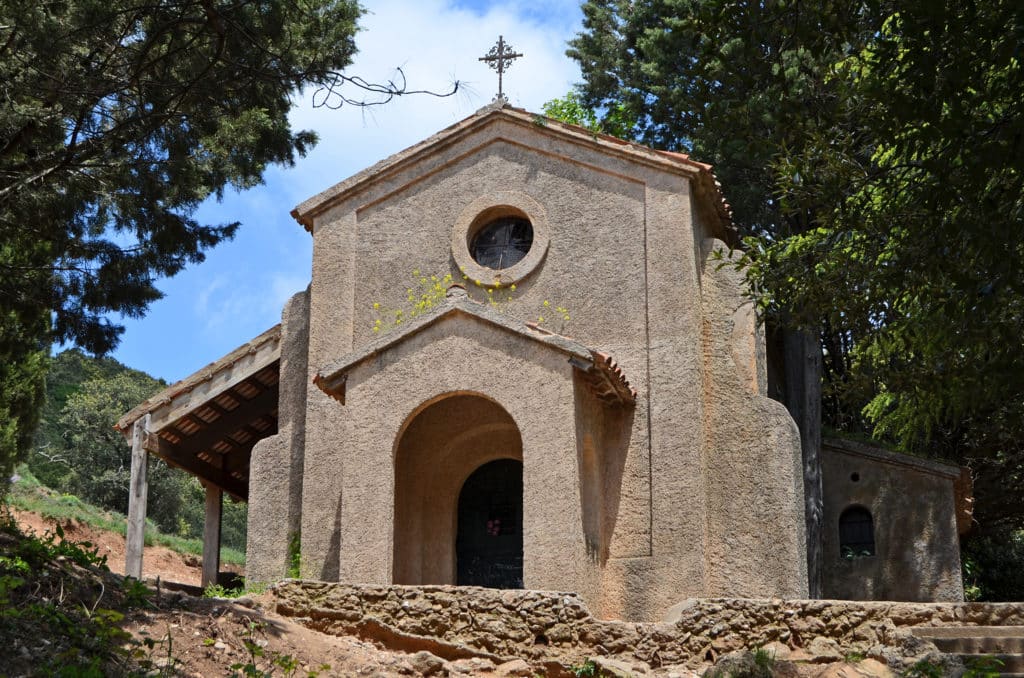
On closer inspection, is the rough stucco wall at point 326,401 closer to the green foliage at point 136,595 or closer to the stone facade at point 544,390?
the stone facade at point 544,390

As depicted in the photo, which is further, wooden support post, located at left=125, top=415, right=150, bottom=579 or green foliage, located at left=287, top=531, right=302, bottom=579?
wooden support post, located at left=125, top=415, right=150, bottom=579

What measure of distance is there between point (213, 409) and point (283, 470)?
83.9 inches

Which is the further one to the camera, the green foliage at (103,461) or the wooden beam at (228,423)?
the green foliage at (103,461)

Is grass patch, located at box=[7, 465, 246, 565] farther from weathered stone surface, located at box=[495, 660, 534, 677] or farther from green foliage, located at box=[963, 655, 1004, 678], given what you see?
green foliage, located at box=[963, 655, 1004, 678]

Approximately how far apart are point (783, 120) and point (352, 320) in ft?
28.4

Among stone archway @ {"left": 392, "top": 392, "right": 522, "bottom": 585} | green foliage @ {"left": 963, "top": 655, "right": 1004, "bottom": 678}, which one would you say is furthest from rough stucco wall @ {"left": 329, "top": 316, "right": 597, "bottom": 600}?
green foliage @ {"left": 963, "top": 655, "right": 1004, "bottom": 678}

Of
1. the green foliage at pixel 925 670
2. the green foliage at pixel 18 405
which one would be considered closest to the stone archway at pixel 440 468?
the green foliage at pixel 925 670

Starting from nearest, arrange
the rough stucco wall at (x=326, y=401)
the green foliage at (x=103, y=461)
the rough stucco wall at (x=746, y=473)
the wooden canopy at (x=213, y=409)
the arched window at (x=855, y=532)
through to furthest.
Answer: the rough stucco wall at (x=746, y=473), the rough stucco wall at (x=326, y=401), the wooden canopy at (x=213, y=409), the arched window at (x=855, y=532), the green foliage at (x=103, y=461)

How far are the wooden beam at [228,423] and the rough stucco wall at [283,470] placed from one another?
1627 mm

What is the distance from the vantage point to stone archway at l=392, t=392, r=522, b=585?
16.0m

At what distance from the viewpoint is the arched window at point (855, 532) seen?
785 inches

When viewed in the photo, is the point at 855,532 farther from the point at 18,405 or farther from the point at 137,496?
the point at 18,405

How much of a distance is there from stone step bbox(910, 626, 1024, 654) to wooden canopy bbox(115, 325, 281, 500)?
408 inches

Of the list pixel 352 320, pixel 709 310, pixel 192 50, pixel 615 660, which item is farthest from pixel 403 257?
pixel 615 660
